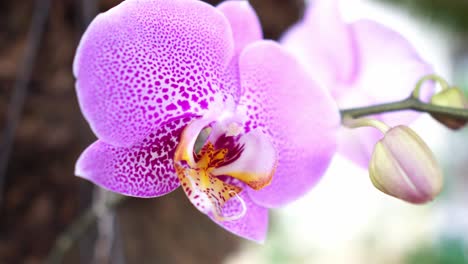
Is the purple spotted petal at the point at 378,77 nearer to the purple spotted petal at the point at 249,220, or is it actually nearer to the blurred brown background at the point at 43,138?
the purple spotted petal at the point at 249,220

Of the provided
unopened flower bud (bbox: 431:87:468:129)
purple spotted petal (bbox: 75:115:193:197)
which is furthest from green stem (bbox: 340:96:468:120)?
purple spotted petal (bbox: 75:115:193:197)

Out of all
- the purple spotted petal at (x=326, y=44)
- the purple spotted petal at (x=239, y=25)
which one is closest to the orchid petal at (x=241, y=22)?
the purple spotted petal at (x=239, y=25)

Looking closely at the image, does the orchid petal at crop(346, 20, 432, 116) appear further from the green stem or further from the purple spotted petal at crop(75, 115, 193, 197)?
the purple spotted petal at crop(75, 115, 193, 197)

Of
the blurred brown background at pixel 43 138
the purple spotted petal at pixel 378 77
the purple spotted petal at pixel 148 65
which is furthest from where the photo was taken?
the blurred brown background at pixel 43 138

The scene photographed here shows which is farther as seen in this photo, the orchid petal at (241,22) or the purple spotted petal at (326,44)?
the purple spotted petal at (326,44)

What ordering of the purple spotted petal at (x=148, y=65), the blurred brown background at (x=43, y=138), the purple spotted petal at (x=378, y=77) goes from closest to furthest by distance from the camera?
the purple spotted petal at (x=148, y=65) < the purple spotted petal at (x=378, y=77) < the blurred brown background at (x=43, y=138)

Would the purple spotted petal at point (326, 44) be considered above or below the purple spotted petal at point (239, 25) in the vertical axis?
below
